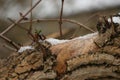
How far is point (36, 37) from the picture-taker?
4.53ft

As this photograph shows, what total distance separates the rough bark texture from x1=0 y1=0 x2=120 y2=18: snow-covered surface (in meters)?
1.66

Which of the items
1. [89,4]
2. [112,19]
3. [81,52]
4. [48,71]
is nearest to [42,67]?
[48,71]

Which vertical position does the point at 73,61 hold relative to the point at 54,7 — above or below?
below

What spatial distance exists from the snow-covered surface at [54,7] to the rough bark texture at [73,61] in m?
1.66

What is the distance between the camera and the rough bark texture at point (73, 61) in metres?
1.22

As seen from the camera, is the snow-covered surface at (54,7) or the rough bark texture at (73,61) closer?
the rough bark texture at (73,61)

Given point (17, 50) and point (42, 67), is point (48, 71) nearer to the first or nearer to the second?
point (42, 67)

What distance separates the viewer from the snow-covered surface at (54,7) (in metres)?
3.17

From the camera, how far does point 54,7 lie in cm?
339

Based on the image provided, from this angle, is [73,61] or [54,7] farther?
[54,7]

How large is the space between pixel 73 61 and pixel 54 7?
2.12 meters

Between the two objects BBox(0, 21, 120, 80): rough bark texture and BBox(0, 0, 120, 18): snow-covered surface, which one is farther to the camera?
BBox(0, 0, 120, 18): snow-covered surface

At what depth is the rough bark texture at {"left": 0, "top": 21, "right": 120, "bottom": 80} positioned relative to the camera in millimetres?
1224

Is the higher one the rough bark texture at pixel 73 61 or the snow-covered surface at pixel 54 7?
the snow-covered surface at pixel 54 7
